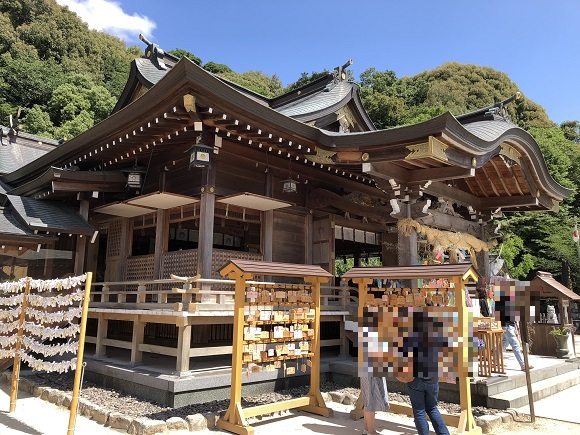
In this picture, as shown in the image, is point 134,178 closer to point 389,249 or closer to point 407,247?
point 407,247

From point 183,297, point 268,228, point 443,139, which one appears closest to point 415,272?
point 443,139

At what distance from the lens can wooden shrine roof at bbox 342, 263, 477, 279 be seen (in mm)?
5441

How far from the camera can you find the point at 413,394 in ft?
15.0

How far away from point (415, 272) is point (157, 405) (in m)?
4.51

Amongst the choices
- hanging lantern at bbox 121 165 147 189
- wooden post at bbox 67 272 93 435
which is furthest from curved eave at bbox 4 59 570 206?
wooden post at bbox 67 272 93 435

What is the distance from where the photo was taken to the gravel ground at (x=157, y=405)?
6.34 m

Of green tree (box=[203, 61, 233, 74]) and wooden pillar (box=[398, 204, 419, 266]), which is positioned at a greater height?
green tree (box=[203, 61, 233, 74])

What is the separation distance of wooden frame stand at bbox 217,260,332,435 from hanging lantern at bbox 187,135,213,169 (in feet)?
9.24

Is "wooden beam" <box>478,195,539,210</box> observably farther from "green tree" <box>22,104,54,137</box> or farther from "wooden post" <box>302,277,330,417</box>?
→ "green tree" <box>22,104,54,137</box>

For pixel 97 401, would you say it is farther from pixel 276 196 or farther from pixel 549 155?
pixel 549 155

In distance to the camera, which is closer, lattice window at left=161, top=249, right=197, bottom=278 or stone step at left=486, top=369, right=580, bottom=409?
stone step at left=486, top=369, right=580, bottom=409

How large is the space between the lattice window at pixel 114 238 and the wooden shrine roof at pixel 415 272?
24.1 ft

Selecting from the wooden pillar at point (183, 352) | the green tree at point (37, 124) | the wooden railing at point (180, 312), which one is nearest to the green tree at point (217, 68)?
the green tree at point (37, 124)

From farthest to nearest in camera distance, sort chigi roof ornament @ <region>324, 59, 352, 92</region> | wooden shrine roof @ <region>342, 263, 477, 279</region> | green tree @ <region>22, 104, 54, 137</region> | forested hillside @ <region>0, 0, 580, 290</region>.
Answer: green tree @ <region>22, 104, 54, 137</region>
forested hillside @ <region>0, 0, 580, 290</region>
chigi roof ornament @ <region>324, 59, 352, 92</region>
wooden shrine roof @ <region>342, 263, 477, 279</region>
